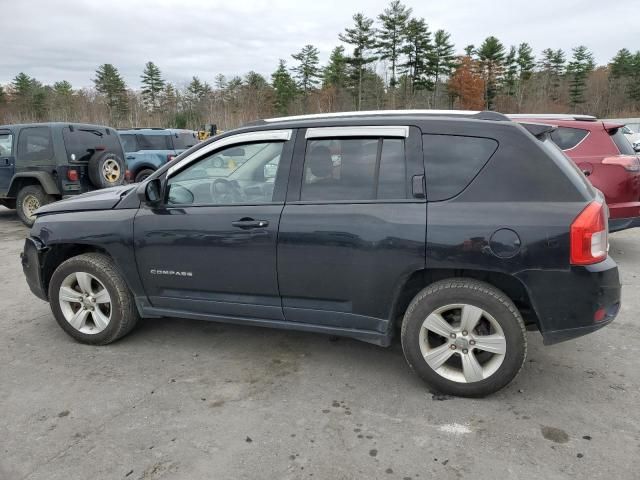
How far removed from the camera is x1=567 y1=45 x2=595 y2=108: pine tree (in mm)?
67062

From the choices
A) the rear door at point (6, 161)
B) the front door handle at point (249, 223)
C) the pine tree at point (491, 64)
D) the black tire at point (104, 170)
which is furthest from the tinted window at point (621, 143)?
the pine tree at point (491, 64)

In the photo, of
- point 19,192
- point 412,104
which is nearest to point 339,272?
point 19,192

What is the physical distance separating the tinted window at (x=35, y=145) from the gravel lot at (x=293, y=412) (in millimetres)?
6208

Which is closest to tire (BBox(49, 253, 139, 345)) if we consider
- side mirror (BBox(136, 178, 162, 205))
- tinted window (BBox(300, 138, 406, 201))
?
side mirror (BBox(136, 178, 162, 205))

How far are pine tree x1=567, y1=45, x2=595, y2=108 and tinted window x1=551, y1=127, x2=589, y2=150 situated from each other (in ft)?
234

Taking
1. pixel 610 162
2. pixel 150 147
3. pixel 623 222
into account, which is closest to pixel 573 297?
pixel 623 222

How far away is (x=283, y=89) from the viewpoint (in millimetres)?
57781

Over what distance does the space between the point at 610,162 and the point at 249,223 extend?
5012 mm

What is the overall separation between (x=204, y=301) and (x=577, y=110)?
75.7 metres

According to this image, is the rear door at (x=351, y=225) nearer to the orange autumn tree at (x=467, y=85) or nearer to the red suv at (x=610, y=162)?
the red suv at (x=610, y=162)

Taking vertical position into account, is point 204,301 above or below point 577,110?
below

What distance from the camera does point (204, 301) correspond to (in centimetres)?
363

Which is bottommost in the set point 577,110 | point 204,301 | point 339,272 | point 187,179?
point 204,301

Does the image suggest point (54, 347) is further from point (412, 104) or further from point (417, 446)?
point (412, 104)
